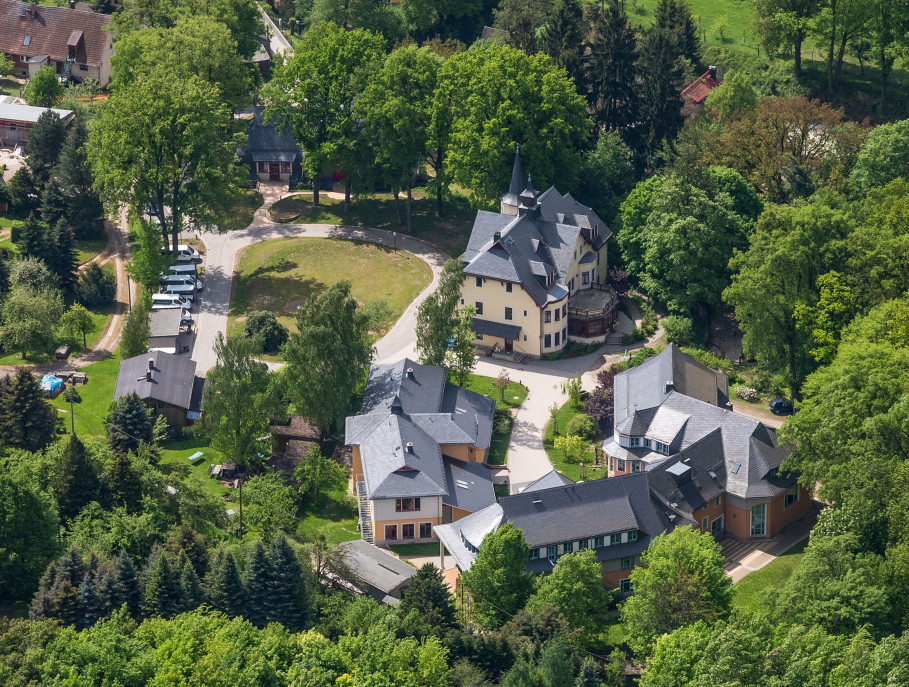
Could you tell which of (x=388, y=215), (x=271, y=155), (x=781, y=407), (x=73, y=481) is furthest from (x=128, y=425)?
(x=271, y=155)

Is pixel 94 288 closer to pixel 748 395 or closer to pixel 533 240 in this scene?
pixel 533 240

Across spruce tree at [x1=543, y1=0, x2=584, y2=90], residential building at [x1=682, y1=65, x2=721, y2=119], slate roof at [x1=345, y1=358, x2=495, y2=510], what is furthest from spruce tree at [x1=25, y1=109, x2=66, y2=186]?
residential building at [x1=682, y1=65, x2=721, y2=119]

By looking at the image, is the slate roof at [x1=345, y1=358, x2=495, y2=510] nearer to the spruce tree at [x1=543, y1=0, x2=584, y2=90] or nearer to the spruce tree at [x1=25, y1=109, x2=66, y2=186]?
the spruce tree at [x1=543, y1=0, x2=584, y2=90]

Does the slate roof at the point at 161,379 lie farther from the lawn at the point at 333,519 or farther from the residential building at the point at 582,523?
the residential building at the point at 582,523

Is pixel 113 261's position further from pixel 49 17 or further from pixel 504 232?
pixel 49 17

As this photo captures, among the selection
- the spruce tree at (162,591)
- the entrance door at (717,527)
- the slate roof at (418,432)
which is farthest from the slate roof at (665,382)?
the spruce tree at (162,591)
